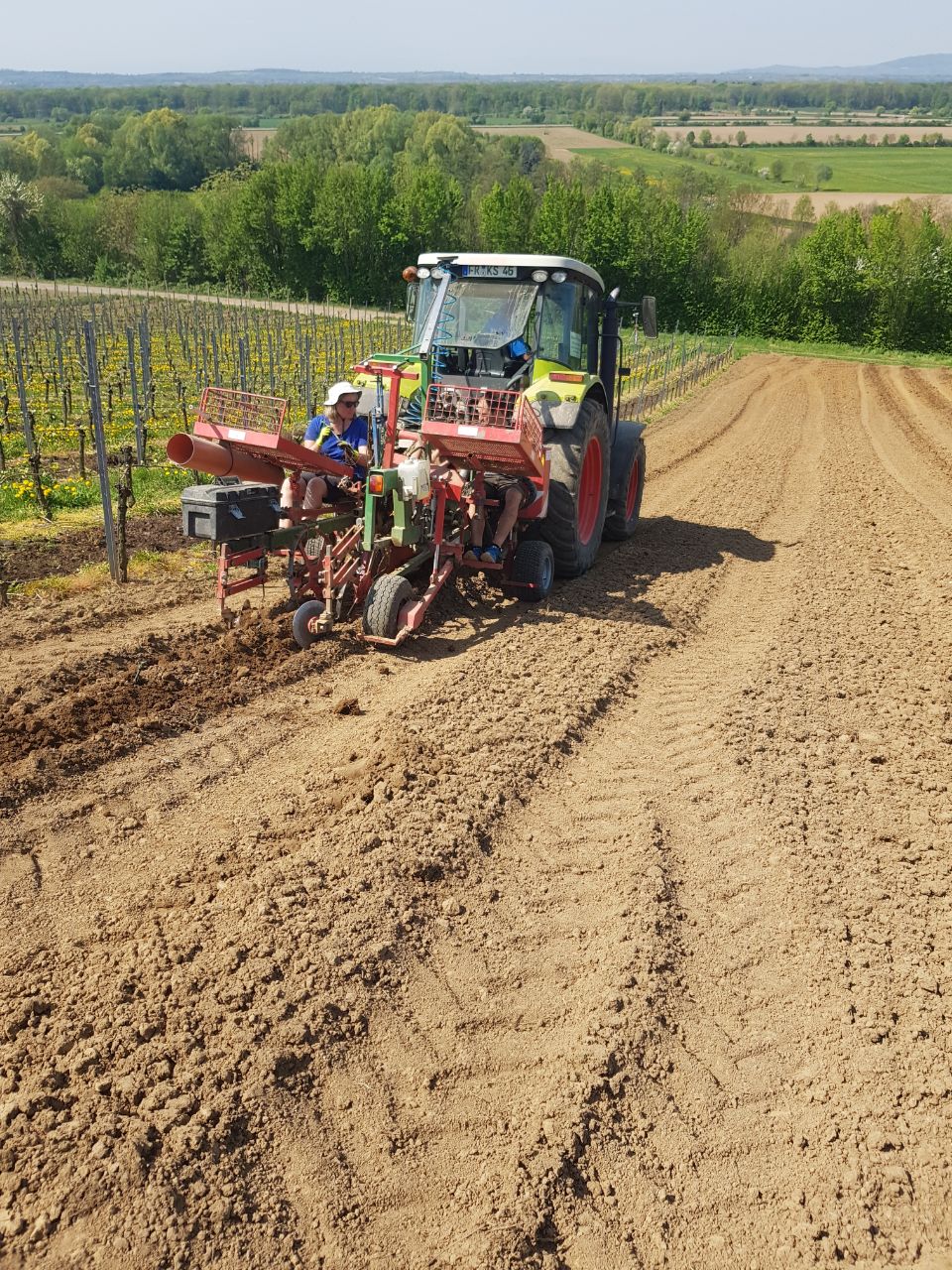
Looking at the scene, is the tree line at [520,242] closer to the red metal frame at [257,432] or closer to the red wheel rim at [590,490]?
the red wheel rim at [590,490]

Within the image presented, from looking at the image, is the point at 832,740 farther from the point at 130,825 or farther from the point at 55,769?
the point at 55,769

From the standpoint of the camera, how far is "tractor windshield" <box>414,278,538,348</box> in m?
7.96

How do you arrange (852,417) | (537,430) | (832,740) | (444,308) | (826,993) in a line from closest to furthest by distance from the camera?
(826,993) → (832,740) → (537,430) → (444,308) → (852,417)

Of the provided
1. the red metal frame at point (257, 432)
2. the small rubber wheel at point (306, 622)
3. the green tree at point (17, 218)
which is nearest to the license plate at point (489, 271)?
the red metal frame at point (257, 432)

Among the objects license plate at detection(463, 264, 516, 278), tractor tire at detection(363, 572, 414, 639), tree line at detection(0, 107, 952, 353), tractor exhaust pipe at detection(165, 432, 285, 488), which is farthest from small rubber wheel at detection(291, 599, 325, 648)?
tree line at detection(0, 107, 952, 353)

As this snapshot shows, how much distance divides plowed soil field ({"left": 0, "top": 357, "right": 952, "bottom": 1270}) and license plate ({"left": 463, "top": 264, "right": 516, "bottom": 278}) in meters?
2.77

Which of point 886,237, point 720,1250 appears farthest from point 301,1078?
point 886,237

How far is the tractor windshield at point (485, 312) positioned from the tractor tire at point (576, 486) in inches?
33.1

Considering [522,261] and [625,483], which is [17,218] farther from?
[522,261]

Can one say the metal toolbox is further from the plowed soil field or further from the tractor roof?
the tractor roof

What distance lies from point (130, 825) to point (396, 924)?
141 centimetres

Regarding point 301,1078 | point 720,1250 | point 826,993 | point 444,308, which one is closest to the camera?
point 720,1250

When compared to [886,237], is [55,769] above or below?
below

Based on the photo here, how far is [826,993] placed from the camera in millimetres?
3879
